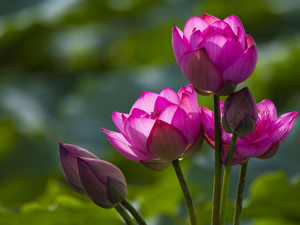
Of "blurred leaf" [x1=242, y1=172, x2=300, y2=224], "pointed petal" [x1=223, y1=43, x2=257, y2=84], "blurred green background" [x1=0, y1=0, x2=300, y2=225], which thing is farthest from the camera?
"blurred green background" [x1=0, y1=0, x2=300, y2=225]

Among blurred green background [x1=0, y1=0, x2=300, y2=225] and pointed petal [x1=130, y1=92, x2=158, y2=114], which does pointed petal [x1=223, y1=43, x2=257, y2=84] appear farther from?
blurred green background [x1=0, y1=0, x2=300, y2=225]

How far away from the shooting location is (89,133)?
4.42 ft

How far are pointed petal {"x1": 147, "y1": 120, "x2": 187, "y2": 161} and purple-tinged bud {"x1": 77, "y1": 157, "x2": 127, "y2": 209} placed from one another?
0.04m

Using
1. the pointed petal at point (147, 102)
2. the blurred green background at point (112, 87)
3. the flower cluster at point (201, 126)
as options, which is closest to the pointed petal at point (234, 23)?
the flower cluster at point (201, 126)

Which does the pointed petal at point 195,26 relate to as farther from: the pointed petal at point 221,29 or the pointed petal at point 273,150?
the pointed petal at point 273,150

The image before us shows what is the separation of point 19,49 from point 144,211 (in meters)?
1.12

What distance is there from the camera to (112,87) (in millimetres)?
1406

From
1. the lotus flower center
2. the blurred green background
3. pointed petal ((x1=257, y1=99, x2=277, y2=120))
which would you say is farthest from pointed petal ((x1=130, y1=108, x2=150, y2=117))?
the blurred green background

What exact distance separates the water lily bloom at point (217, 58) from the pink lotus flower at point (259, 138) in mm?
36

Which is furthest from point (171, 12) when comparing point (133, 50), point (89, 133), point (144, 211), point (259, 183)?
point (259, 183)

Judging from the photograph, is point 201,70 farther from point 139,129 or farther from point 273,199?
point 273,199

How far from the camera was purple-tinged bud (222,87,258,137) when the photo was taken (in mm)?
312

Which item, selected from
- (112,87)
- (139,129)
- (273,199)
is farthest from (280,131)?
(112,87)

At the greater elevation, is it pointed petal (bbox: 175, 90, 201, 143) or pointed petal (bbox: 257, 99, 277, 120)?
pointed petal (bbox: 175, 90, 201, 143)
